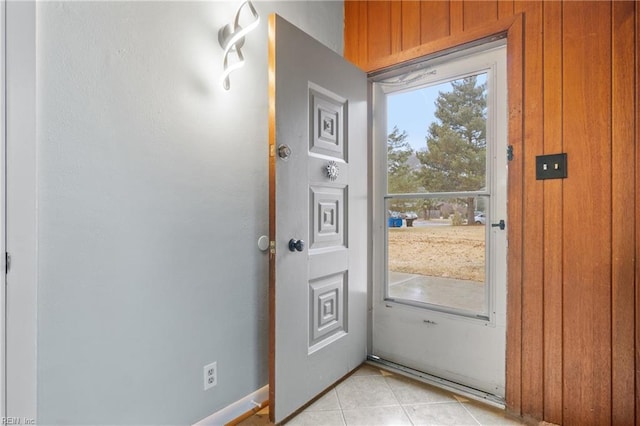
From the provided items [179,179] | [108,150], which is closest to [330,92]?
[179,179]

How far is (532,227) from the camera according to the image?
150 cm

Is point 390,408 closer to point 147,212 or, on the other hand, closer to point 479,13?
point 147,212

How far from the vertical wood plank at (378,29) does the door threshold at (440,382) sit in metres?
1.90

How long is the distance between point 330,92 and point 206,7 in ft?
2.22

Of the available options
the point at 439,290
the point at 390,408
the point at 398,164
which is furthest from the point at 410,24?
the point at 390,408

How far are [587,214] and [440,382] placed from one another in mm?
1141

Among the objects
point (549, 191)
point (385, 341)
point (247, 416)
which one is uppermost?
point (549, 191)

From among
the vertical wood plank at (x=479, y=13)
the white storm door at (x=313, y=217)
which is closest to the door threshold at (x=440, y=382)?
the white storm door at (x=313, y=217)

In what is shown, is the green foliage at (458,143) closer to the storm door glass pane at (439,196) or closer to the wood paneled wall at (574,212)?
the storm door glass pane at (439,196)

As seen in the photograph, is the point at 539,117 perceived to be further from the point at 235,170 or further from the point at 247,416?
the point at 247,416

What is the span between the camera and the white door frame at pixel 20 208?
927 mm

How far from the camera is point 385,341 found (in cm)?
206

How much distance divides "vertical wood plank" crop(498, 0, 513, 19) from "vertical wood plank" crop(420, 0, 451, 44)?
24 centimetres

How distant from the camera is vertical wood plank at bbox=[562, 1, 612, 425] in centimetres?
133
